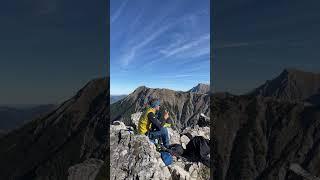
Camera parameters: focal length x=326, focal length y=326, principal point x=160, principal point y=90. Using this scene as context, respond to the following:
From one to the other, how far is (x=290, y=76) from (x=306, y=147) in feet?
91.0

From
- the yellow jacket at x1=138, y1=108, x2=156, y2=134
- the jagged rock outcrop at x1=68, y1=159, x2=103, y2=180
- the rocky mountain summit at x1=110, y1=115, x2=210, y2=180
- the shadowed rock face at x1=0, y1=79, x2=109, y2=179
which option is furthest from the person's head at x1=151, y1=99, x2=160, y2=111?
the jagged rock outcrop at x1=68, y1=159, x2=103, y2=180

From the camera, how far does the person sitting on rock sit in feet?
43.4

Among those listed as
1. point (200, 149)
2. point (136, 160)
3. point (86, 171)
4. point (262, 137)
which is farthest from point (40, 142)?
point (262, 137)

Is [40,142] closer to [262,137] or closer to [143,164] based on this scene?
[143,164]

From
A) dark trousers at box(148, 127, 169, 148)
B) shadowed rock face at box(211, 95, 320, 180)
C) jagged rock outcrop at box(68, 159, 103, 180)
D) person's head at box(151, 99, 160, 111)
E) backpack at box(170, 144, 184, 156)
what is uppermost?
person's head at box(151, 99, 160, 111)

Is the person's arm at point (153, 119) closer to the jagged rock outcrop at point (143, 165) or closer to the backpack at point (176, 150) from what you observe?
the jagged rock outcrop at point (143, 165)

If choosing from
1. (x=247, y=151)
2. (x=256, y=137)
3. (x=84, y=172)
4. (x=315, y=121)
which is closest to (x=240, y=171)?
(x=247, y=151)

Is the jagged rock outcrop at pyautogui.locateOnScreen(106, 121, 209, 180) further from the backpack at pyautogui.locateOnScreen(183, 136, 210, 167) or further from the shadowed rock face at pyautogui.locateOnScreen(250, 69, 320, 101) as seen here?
the shadowed rock face at pyautogui.locateOnScreen(250, 69, 320, 101)

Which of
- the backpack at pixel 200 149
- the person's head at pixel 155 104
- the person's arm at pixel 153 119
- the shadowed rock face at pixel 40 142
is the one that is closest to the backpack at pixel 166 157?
the backpack at pixel 200 149

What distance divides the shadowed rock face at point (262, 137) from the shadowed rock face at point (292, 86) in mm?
3893

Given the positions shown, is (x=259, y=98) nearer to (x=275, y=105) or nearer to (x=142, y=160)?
(x=275, y=105)

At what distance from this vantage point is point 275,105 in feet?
500

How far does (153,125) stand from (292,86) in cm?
12625

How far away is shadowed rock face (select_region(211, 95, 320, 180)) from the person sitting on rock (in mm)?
105438
